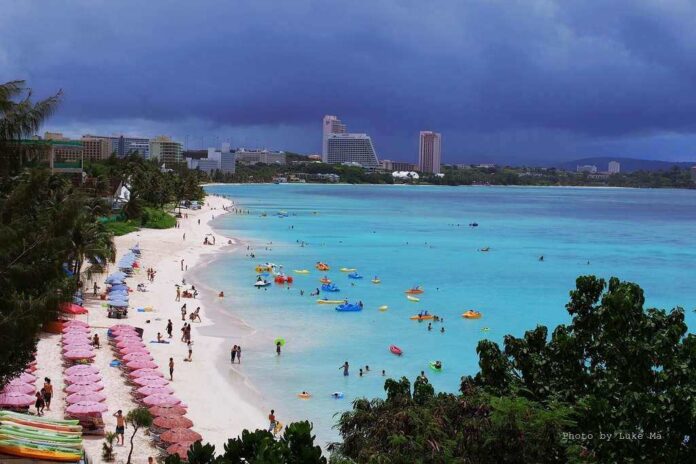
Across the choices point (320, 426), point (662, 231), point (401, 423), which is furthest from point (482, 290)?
point (662, 231)

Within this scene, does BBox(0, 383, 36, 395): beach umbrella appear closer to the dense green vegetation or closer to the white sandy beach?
the white sandy beach

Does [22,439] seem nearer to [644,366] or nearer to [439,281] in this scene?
[644,366]

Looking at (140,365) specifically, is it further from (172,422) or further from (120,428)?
(120,428)

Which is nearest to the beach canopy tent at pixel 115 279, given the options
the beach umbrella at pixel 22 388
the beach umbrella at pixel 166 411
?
the beach umbrella at pixel 22 388

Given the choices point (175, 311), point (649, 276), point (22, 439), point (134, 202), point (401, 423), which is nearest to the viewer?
point (401, 423)

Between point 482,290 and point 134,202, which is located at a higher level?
point 134,202


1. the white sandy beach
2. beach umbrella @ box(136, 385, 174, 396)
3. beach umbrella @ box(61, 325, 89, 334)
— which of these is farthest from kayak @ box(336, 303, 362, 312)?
beach umbrella @ box(136, 385, 174, 396)
